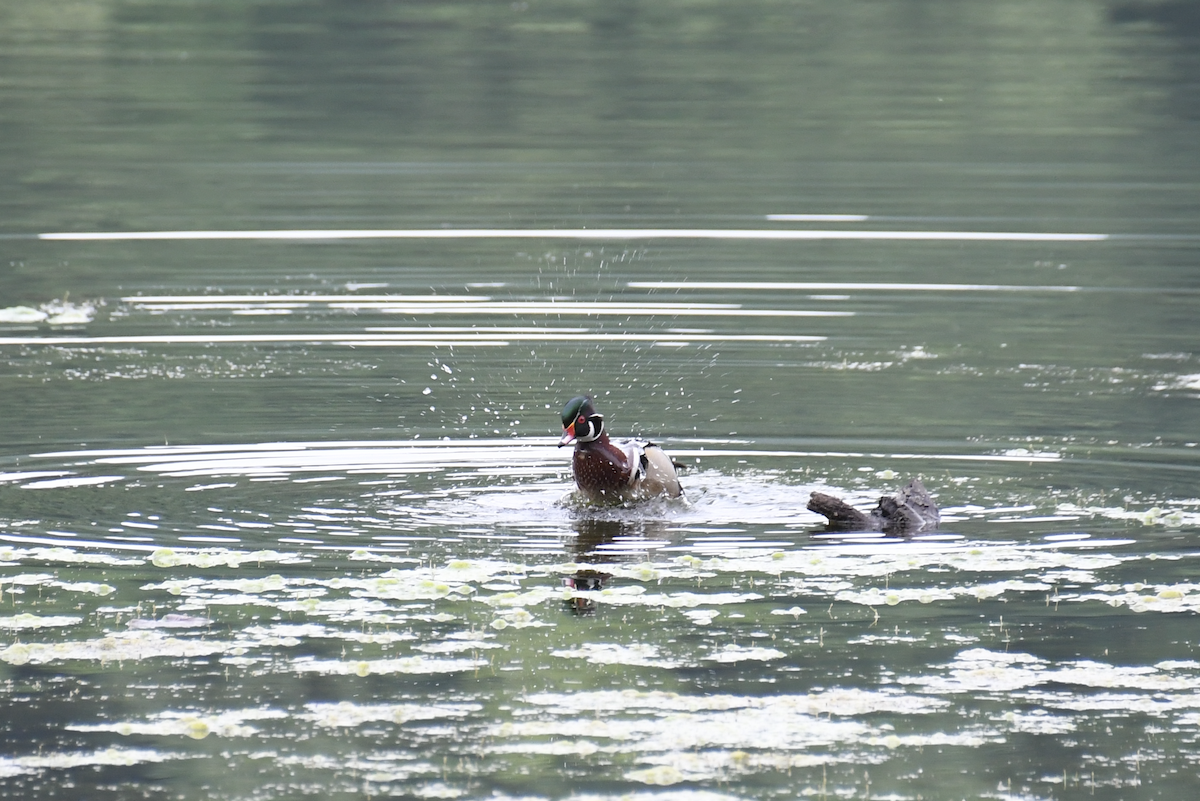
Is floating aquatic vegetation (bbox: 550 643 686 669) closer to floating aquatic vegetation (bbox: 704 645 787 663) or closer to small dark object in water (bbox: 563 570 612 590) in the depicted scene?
floating aquatic vegetation (bbox: 704 645 787 663)

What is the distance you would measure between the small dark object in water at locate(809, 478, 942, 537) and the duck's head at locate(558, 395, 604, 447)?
58.5 inches

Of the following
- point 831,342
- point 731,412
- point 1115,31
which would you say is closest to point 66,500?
point 731,412

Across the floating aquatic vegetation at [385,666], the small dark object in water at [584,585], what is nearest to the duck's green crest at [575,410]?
the small dark object in water at [584,585]

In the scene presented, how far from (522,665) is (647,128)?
24.1 meters

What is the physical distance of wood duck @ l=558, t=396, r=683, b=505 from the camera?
11680 millimetres

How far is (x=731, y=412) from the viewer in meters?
14.6

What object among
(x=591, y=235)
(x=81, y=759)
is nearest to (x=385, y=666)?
(x=81, y=759)

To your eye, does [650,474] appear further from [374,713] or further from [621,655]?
[374,713]

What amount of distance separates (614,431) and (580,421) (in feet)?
8.83

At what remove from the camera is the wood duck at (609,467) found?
11.7 m

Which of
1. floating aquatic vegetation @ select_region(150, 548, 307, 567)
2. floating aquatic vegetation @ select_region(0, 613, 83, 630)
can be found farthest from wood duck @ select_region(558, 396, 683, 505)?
floating aquatic vegetation @ select_region(0, 613, 83, 630)

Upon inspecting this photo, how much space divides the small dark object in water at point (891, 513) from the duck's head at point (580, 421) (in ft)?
4.87

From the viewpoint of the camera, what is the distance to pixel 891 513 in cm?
1083

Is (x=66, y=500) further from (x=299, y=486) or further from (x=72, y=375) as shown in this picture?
(x=72, y=375)
